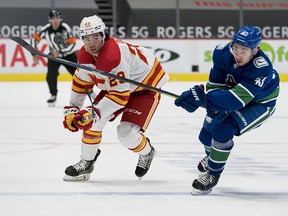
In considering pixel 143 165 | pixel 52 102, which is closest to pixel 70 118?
pixel 143 165

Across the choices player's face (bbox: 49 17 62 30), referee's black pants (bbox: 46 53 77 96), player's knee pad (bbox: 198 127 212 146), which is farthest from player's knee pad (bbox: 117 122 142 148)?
player's face (bbox: 49 17 62 30)

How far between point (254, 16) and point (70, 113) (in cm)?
1255

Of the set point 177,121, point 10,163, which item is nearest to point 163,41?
point 177,121

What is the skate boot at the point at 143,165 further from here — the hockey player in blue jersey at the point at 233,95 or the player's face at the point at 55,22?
the player's face at the point at 55,22

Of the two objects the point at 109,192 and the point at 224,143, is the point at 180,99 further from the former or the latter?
the point at 109,192

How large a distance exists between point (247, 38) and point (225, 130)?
48cm

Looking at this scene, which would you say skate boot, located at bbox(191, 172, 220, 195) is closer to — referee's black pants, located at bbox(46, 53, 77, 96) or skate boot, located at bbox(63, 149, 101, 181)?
skate boot, located at bbox(63, 149, 101, 181)

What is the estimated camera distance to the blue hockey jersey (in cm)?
425

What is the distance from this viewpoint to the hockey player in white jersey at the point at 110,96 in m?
4.63

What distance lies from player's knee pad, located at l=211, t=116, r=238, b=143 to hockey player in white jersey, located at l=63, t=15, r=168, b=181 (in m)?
0.56

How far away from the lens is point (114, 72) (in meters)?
4.64

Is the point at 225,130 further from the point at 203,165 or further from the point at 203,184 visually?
the point at 203,165

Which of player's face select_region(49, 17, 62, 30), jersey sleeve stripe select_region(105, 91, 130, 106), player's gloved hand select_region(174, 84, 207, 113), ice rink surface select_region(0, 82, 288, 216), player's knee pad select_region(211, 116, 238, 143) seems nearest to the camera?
ice rink surface select_region(0, 82, 288, 216)

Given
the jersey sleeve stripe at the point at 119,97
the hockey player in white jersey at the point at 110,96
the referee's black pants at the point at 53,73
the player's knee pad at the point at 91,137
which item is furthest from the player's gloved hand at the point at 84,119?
the referee's black pants at the point at 53,73
